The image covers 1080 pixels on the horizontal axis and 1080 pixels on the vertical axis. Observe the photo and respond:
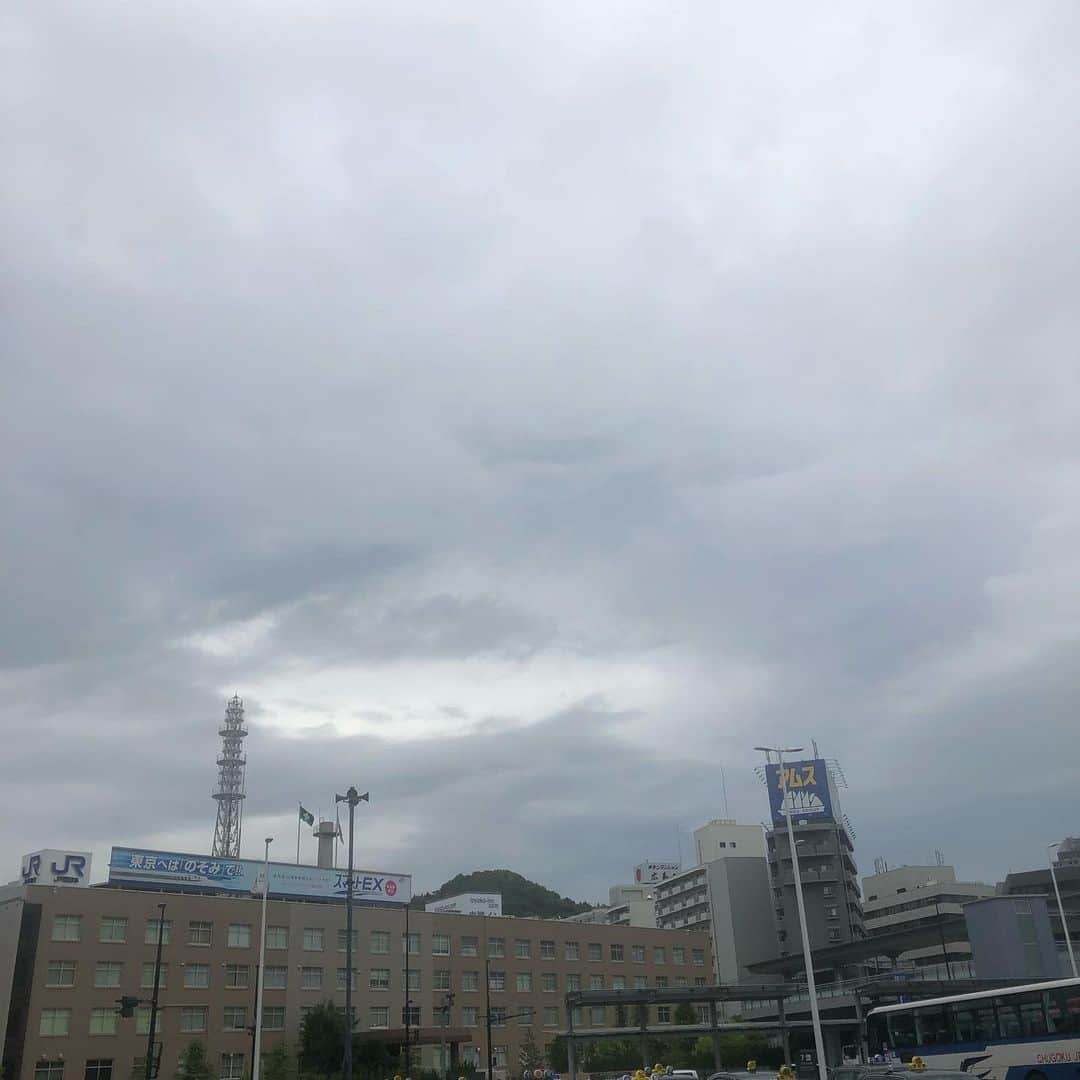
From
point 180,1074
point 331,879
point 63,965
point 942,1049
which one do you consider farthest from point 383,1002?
point 942,1049

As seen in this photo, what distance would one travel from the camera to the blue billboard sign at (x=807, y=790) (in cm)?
11481

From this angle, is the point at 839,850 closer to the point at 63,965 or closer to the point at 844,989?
the point at 844,989

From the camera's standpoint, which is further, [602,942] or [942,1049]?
[602,942]

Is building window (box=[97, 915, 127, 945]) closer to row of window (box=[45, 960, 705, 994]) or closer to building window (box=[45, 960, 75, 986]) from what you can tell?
row of window (box=[45, 960, 705, 994])

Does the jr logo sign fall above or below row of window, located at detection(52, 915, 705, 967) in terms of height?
above

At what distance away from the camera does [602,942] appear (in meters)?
99.1

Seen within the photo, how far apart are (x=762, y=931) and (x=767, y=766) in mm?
22910

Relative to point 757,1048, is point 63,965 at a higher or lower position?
higher

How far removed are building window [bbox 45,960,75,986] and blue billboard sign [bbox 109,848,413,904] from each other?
741 centimetres

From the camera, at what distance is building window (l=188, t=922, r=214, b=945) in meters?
77.1

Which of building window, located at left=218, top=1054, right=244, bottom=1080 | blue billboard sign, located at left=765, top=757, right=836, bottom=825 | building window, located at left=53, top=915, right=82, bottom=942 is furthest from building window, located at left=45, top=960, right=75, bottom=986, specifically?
blue billboard sign, located at left=765, top=757, right=836, bottom=825

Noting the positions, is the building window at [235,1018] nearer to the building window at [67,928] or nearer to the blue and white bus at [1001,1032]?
the building window at [67,928]

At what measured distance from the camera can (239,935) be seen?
79562mm

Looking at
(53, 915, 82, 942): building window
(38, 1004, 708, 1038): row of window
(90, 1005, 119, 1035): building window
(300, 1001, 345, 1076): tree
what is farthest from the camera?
(300, 1001, 345, 1076): tree
